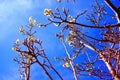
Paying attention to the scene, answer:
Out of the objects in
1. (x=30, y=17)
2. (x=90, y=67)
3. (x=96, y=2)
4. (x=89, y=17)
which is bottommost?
(x=90, y=67)

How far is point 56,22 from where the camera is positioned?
13.0 feet

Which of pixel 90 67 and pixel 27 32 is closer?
pixel 90 67

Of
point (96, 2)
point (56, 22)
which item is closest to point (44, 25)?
point (56, 22)

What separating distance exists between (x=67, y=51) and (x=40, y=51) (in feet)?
19.2

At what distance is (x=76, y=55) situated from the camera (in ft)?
37.4

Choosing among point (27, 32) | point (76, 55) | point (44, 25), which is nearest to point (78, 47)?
point (76, 55)

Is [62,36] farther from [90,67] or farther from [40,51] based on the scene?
[40,51]

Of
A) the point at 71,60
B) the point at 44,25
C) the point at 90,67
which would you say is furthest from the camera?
the point at 71,60

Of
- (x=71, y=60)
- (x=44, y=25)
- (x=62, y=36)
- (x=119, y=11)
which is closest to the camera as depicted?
(x=119, y=11)

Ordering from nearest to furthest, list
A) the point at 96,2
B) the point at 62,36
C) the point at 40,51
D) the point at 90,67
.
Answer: the point at 40,51, the point at 90,67, the point at 96,2, the point at 62,36

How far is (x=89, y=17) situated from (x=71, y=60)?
10.0 ft

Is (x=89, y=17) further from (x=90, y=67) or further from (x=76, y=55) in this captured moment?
(x=76, y=55)

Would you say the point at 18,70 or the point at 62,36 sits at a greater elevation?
the point at 62,36

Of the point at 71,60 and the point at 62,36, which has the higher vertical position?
the point at 62,36
